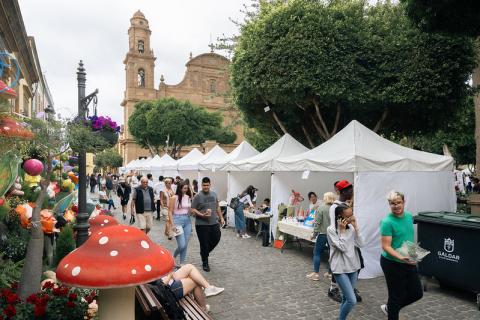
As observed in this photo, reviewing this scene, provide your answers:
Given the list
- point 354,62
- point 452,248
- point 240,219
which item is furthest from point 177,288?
point 354,62

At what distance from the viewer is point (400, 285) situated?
13.4ft

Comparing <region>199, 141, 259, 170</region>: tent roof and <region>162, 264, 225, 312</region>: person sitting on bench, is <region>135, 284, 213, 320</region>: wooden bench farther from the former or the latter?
<region>199, 141, 259, 170</region>: tent roof

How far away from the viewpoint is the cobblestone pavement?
507 centimetres

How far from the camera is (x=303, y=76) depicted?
448 inches

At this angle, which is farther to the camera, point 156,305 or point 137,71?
point 137,71

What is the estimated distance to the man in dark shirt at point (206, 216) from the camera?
687cm

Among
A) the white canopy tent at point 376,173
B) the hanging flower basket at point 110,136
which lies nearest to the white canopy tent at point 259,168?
the white canopy tent at point 376,173

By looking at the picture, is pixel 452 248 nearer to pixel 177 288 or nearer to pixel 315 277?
pixel 315 277

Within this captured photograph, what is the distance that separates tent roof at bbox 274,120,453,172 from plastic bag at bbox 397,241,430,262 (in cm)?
319

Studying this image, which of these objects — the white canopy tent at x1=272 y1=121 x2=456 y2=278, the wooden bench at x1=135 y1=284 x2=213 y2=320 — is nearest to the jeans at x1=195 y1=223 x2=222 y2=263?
the wooden bench at x1=135 y1=284 x2=213 y2=320

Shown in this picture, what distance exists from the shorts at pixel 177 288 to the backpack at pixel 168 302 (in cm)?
35

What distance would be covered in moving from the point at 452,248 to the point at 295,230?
352 cm

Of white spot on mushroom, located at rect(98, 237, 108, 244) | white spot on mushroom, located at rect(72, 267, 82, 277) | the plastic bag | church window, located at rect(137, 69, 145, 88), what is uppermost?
church window, located at rect(137, 69, 145, 88)

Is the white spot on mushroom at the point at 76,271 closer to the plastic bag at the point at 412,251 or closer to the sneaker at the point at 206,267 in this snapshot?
the plastic bag at the point at 412,251
